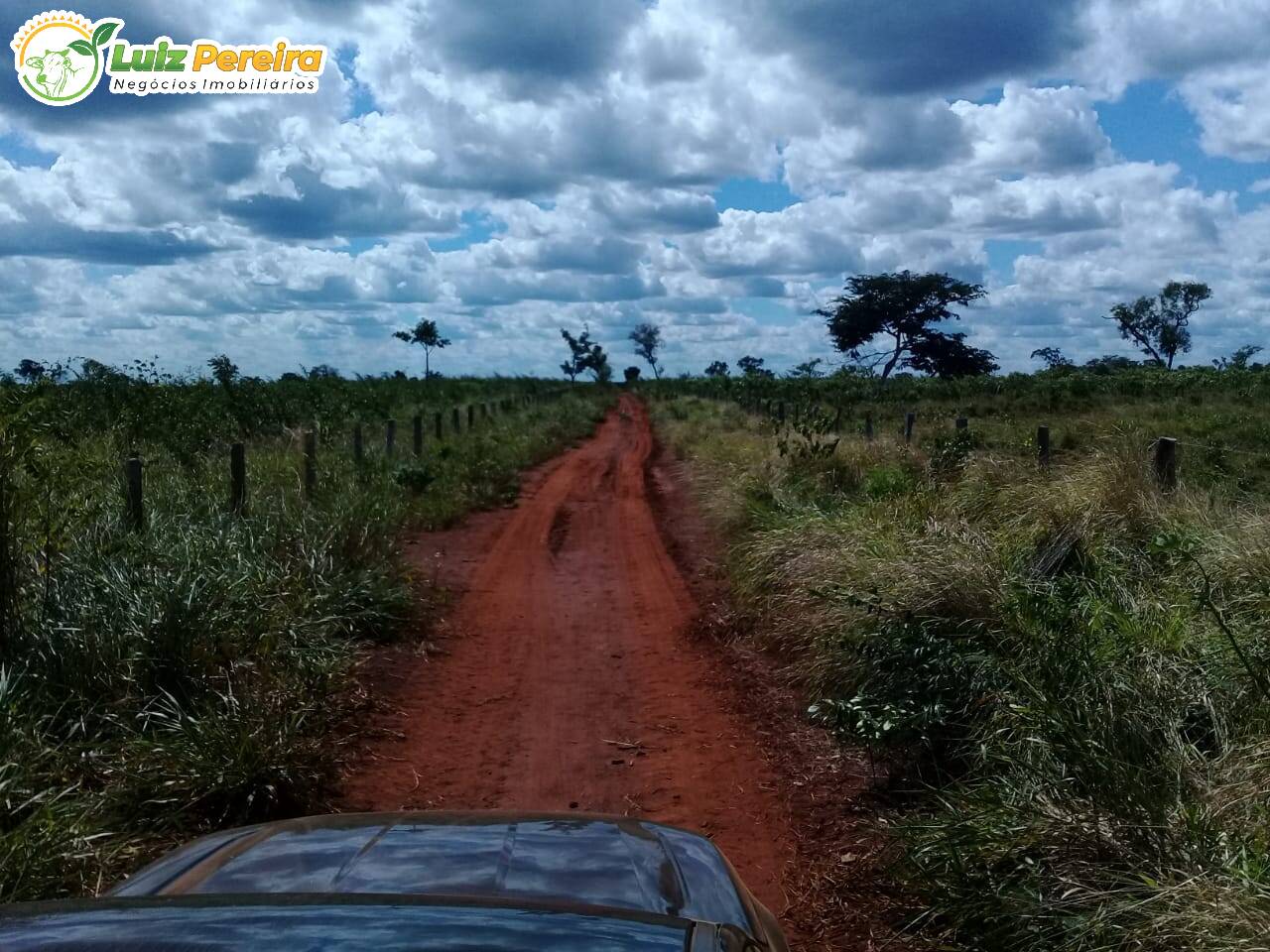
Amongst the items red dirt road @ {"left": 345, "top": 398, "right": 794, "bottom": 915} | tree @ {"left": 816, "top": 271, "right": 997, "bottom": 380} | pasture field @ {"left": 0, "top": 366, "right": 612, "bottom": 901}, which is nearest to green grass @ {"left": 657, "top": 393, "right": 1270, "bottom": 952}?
red dirt road @ {"left": 345, "top": 398, "right": 794, "bottom": 915}

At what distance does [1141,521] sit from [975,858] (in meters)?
4.11

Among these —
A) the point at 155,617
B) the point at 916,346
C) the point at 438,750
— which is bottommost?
the point at 438,750

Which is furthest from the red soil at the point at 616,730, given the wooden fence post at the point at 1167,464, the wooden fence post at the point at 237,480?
the wooden fence post at the point at 1167,464

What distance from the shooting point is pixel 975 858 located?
15.5 ft

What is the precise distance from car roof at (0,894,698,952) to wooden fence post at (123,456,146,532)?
6.25 m

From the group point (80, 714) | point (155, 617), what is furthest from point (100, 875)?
point (155, 617)

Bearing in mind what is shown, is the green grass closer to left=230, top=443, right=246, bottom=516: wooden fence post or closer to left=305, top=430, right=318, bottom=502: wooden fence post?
left=305, top=430, right=318, bottom=502: wooden fence post

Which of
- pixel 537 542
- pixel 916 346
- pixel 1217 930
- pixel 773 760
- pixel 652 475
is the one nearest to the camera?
pixel 1217 930

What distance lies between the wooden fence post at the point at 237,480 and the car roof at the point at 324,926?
7674mm

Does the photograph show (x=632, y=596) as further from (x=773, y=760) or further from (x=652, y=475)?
(x=652, y=475)

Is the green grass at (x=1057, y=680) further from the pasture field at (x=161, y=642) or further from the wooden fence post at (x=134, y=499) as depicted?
the wooden fence post at (x=134, y=499)

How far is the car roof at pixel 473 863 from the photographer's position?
2.56 metres

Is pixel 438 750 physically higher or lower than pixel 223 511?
lower

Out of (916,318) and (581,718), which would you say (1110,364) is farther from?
(581,718)
